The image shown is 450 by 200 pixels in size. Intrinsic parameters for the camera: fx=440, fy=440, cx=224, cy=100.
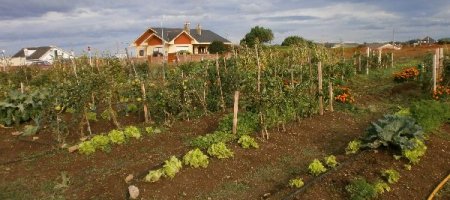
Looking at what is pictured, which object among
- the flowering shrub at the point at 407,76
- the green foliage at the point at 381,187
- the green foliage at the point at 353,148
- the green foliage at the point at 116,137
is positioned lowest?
the green foliage at the point at 381,187

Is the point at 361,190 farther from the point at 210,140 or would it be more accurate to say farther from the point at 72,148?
the point at 72,148

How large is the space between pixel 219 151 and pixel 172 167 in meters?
0.94

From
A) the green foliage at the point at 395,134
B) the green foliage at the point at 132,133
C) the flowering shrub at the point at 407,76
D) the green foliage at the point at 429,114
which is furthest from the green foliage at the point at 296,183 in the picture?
the flowering shrub at the point at 407,76

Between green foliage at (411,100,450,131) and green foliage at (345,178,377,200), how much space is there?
268 centimetres

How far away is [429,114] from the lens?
303 inches

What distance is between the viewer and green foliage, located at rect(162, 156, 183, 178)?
596 cm

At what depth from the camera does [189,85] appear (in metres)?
9.41

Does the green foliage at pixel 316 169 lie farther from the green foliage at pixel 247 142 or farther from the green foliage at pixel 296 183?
the green foliage at pixel 247 142

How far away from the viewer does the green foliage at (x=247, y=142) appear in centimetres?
722

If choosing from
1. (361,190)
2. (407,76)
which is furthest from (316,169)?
(407,76)

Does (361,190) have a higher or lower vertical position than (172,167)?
lower

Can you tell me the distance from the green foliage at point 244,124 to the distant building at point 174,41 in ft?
99.3

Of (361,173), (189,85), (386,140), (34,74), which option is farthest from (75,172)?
(34,74)

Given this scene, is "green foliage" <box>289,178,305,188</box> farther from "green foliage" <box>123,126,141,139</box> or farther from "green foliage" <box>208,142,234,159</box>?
"green foliage" <box>123,126,141,139</box>
